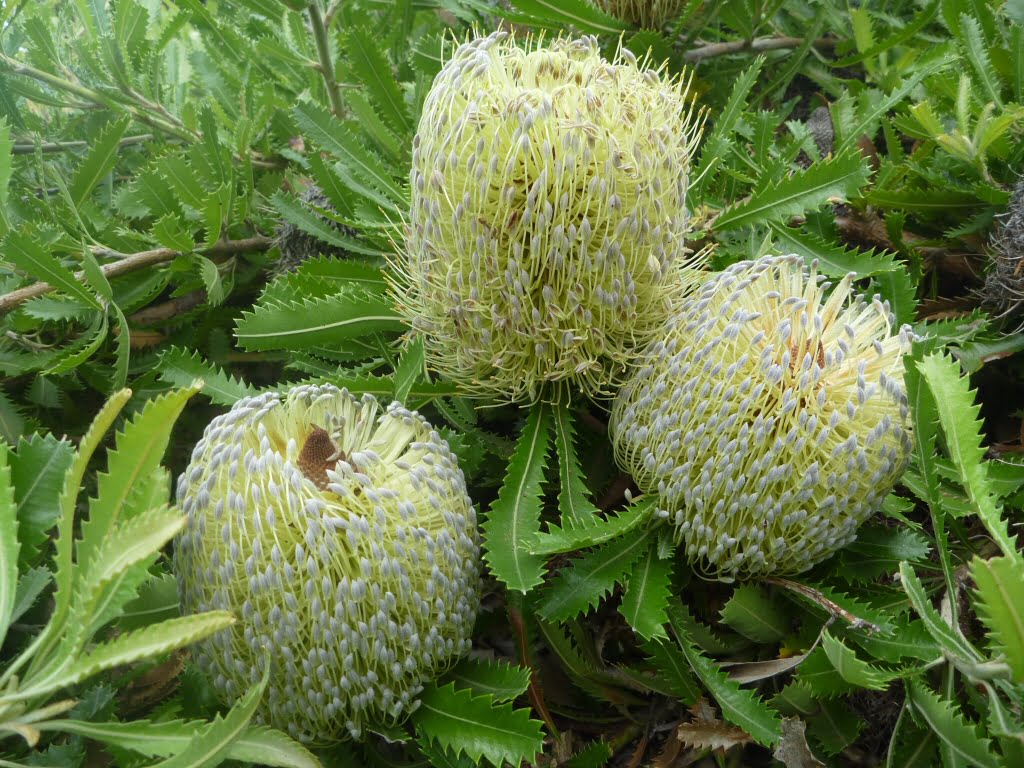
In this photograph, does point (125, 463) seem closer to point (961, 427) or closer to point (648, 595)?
point (648, 595)

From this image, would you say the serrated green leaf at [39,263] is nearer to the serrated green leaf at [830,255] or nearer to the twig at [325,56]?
the twig at [325,56]

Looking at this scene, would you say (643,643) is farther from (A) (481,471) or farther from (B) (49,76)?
(B) (49,76)

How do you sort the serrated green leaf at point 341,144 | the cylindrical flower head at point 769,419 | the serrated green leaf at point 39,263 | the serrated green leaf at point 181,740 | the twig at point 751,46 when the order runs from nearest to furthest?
the serrated green leaf at point 181,740, the cylindrical flower head at point 769,419, the serrated green leaf at point 39,263, the serrated green leaf at point 341,144, the twig at point 751,46

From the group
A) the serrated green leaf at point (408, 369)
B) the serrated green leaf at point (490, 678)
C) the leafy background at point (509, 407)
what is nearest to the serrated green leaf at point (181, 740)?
the leafy background at point (509, 407)

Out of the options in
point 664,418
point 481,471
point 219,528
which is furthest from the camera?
point 481,471

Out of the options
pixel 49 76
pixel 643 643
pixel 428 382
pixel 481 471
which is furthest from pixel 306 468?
pixel 49 76

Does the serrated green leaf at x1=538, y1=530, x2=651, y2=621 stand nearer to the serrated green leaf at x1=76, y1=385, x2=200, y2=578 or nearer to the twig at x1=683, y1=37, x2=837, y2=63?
the serrated green leaf at x1=76, y1=385, x2=200, y2=578

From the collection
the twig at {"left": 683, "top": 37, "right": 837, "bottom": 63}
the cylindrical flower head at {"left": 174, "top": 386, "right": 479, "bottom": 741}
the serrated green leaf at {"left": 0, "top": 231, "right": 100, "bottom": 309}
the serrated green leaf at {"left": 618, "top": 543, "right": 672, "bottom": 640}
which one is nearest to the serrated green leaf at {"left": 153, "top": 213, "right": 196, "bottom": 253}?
the serrated green leaf at {"left": 0, "top": 231, "right": 100, "bottom": 309}
